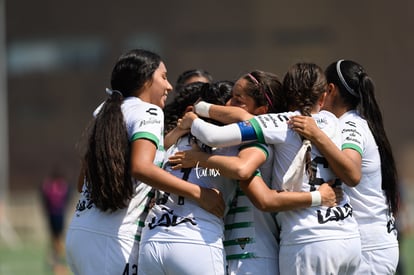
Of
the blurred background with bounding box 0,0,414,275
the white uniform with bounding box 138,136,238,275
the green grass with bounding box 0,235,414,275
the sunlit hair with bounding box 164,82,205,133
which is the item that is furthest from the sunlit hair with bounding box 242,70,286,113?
→ the blurred background with bounding box 0,0,414,275

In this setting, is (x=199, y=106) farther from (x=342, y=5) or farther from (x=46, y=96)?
(x=46, y=96)

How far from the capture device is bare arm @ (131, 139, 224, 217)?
16.9ft

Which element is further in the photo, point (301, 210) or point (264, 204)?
→ point (301, 210)

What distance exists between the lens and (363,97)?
18.8 ft

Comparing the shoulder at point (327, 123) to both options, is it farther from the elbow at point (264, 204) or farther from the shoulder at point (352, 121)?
the elbow at point (264, 204)

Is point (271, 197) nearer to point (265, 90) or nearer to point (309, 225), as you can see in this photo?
point (309, 225)

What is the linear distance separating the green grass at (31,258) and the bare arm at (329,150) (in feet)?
29.0

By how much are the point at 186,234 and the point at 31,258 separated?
1582 centimetres

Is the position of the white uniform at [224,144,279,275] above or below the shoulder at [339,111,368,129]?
below

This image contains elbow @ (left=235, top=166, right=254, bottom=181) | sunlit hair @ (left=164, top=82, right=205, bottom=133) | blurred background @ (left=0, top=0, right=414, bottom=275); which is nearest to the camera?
elbow @ (left=235, top=166, right=254, bottom=181)

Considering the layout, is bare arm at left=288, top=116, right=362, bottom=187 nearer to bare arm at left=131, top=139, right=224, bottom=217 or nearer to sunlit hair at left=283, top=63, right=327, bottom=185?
sunlit hair at left=283, top=63, right=327, bottom=185

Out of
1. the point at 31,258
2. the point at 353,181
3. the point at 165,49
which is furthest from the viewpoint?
the point at 165,49

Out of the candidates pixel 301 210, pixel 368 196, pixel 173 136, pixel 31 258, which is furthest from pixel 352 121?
pixel 31 258

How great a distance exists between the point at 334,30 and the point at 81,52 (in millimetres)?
10413
